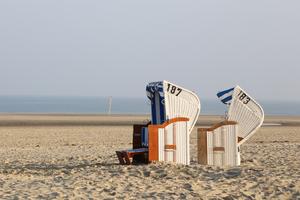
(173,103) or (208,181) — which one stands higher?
(173,103)

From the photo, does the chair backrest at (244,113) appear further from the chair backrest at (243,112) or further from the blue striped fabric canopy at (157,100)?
the blue striped fabric canopy at (157,100)

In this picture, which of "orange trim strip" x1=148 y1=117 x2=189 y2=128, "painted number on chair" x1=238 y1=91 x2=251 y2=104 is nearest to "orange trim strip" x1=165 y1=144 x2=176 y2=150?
"orange trim strip" x1=148 y1=117 x2=189 y2=128

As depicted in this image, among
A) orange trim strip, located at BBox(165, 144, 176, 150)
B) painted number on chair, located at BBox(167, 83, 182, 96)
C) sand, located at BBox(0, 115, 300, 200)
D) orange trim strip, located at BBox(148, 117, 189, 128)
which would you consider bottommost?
sand, located at BBox(0, 115, 300, 200)

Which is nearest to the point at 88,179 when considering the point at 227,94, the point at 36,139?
the point at 227,94

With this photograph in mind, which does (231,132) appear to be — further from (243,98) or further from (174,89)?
(174,89)

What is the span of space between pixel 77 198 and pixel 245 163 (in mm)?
6203

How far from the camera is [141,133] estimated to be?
14180mm

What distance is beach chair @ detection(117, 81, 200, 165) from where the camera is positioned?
1309 centimetres

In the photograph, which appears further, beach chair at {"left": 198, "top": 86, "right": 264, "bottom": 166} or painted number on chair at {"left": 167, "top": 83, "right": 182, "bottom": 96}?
beach chair at {"left": 198, "top": 86, "right": 264, "bottom": 166}

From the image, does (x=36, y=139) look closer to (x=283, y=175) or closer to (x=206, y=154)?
(x=206, y=154)

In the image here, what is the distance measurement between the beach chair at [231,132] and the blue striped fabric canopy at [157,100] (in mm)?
1013

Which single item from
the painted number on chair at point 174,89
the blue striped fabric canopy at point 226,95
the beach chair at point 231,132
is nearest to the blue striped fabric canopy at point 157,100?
the painted number on chair at point 174,89

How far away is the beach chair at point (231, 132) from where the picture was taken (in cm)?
1377

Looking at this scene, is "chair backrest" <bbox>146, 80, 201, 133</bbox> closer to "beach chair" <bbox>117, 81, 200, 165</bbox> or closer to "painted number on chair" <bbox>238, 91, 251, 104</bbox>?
"beach chair" <bbox>117, 81, 200, 165</bbox>
